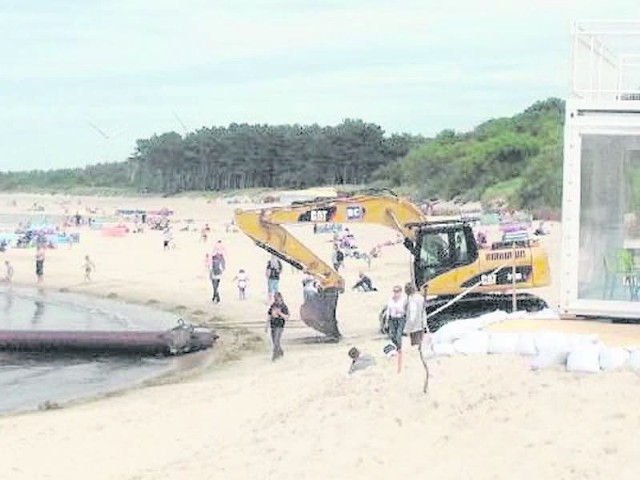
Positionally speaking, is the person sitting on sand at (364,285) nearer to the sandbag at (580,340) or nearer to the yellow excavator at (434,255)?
the yellow excavator at (434,255)

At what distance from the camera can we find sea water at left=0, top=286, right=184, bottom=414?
889 inches

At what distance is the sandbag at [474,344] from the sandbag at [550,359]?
1.04m

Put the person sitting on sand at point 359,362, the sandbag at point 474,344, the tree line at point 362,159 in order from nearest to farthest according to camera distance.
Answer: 1. the sandbag at point 474,344
2. the person sitting on sand at point 359,362
3. the tree line at point 362,159

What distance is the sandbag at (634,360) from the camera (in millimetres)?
13641

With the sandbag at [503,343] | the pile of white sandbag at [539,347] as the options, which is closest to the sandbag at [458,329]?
the pile of white sandbag at [539,347]

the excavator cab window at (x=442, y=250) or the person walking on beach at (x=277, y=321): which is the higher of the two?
the excavator cab window at (x=442, y=250)

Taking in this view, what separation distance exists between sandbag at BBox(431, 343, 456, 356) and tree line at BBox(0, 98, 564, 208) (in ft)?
162

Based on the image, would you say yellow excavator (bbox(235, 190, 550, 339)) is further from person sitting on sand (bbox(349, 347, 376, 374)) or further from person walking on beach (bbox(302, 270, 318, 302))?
person sitting on sand (bbox(349, 347, 376, 374))

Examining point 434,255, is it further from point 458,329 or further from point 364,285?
point 364,285

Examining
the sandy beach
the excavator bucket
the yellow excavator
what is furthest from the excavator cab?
the excavator bucket

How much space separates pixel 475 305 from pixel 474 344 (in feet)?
25.4

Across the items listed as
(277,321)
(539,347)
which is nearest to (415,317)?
(539,347)

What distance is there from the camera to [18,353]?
27.8m

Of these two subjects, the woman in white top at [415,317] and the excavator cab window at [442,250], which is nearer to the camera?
the woman in white top at [415,317]
